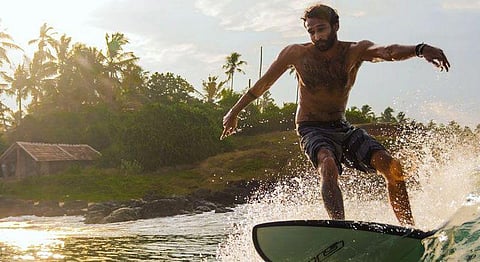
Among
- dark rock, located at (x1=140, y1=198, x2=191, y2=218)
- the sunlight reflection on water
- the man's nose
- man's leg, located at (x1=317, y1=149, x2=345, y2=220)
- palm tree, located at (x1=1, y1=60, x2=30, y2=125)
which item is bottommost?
the sunlight reflection on water

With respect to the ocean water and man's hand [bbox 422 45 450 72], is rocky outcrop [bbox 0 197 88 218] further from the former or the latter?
man's hand [bbox 422 45 450 72]

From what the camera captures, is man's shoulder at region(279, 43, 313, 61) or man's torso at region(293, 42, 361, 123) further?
man's shoulder at region(279, 43, 313, 61)

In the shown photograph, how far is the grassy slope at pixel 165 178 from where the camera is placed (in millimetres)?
36969

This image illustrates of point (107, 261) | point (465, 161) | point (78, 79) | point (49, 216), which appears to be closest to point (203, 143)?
point (49, 216)

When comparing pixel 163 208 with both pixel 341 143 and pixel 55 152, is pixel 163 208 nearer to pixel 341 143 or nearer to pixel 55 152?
pixel 55 152

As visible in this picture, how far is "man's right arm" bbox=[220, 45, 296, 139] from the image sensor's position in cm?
527

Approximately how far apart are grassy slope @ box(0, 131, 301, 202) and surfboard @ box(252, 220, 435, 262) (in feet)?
103

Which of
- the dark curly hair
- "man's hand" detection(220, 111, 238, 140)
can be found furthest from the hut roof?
the dark curly hair

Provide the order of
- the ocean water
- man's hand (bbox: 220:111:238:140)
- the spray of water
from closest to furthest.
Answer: the ocean water → the spray of water → man's hand (bbox: 220:111:238:140)

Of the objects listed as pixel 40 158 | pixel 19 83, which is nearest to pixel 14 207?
pixel 40 158

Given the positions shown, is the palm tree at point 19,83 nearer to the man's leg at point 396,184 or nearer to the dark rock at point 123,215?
the dark rock at point 123,215

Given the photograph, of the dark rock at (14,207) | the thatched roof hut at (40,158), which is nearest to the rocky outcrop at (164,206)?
the dark rock at (14,207)

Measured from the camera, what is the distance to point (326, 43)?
16.6 feet

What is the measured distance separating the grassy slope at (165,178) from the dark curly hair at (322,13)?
30.9m
